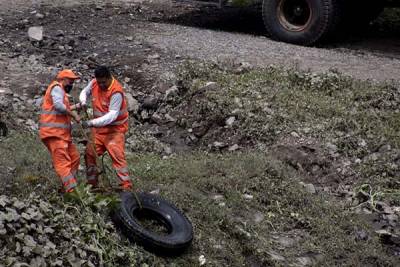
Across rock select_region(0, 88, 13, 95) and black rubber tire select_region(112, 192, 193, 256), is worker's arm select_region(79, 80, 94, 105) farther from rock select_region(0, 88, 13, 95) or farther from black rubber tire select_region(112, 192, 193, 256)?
rock select_region(0, 88, 13, 95)

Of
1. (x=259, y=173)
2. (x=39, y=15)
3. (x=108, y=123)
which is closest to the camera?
(x=108, y=123)

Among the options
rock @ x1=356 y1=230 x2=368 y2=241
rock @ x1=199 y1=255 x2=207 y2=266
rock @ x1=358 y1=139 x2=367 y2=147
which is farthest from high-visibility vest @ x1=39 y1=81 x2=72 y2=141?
rock @ x1=358 y1=139 x2=367 y2=147

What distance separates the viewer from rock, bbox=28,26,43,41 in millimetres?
10789

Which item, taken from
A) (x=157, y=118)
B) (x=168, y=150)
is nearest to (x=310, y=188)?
(x=168, y=150)

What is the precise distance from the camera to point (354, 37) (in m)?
12.6

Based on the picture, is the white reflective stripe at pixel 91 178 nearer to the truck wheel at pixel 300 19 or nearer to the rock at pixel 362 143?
the rock at pixel 362 143

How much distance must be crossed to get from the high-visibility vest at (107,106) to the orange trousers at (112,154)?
56mm

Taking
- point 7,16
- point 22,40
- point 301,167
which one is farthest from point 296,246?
point 7,16

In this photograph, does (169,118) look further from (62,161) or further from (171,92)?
(62,161)

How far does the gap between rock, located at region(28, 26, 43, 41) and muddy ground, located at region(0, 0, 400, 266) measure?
0.07 metres

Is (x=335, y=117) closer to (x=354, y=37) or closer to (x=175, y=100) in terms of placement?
(x=175, y=100)

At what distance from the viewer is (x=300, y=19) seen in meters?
11.8

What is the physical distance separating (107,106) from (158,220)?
1.16 m

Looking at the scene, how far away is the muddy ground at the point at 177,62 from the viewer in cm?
792
